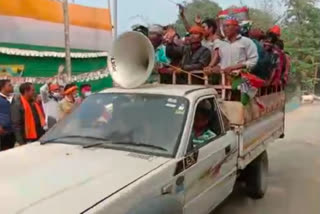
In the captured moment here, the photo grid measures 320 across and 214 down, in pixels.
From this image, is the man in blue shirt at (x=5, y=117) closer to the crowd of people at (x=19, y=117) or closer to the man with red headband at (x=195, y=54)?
the crowd of people at (x=19, y=117)

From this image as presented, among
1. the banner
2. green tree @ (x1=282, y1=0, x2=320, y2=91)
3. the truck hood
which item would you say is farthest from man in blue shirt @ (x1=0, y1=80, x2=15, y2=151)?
green tree @ (x1=282, y1=0, x2=320, y2=91)

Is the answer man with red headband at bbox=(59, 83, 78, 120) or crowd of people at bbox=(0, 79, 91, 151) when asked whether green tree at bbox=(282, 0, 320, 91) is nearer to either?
man with red headband at bbox=(59, 83, 78, 120)

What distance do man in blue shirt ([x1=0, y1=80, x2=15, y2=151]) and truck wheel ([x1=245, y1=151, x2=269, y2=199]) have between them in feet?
10.8

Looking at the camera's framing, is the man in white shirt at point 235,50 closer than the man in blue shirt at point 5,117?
Yes

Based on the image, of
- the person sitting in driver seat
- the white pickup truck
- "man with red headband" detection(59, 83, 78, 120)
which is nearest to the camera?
the white pickup truck

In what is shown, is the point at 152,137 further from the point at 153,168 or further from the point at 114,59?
the point at 114,59

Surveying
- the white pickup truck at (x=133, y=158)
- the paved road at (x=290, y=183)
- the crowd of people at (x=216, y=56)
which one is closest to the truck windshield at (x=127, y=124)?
the white pickup truck at (x=133, y=158)

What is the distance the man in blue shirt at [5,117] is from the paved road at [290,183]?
2.92m

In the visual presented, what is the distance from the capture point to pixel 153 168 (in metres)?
3.44

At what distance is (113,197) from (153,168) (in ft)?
2.01

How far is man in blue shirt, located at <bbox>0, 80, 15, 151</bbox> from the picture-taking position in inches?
240

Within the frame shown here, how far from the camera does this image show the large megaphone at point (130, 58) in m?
5.02

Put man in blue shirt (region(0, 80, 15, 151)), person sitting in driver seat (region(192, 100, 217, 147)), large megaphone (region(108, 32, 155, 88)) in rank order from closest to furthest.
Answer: person sitting in driver seat (region(192, 100, 217, 147))
large megaphone (region(108, 32, 155, 88))
man in blue shirt (region(0, 80, 15, 151))

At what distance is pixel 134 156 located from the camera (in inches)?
144
